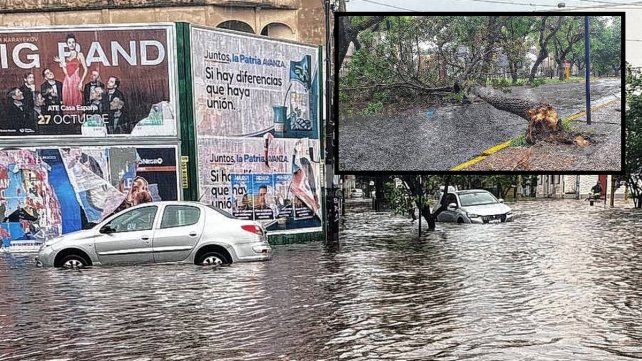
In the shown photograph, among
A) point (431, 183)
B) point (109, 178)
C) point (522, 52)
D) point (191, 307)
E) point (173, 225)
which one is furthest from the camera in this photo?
point (431, 183)

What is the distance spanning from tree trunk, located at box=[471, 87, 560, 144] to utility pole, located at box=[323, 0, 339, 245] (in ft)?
14.0

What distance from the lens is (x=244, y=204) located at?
22.5 m

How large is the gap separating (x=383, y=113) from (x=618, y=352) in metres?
19.6

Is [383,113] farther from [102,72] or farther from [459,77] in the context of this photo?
[102,72]

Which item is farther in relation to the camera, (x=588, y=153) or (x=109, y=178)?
(x=588, y=153)

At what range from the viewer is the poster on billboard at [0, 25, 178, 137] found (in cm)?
2144

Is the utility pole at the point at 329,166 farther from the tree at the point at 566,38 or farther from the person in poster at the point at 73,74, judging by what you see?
the person in poster at the point at 73,74

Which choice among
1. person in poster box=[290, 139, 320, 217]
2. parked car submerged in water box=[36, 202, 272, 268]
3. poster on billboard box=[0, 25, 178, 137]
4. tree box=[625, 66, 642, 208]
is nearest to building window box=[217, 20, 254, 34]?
person in poster box=[290, 139, 320, 217]

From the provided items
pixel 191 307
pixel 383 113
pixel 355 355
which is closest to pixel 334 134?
pixel 383 113

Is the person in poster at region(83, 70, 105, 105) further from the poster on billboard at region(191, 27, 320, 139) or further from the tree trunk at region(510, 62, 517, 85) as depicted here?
the tree trunk at region(510, 62, 517, 85)

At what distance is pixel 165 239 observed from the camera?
51.5 ft

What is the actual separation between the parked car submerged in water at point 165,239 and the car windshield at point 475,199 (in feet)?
54.5

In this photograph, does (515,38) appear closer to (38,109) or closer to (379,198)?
(38,109)

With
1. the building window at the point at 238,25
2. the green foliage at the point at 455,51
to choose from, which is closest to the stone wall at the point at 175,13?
the building window at the point at 238,25
